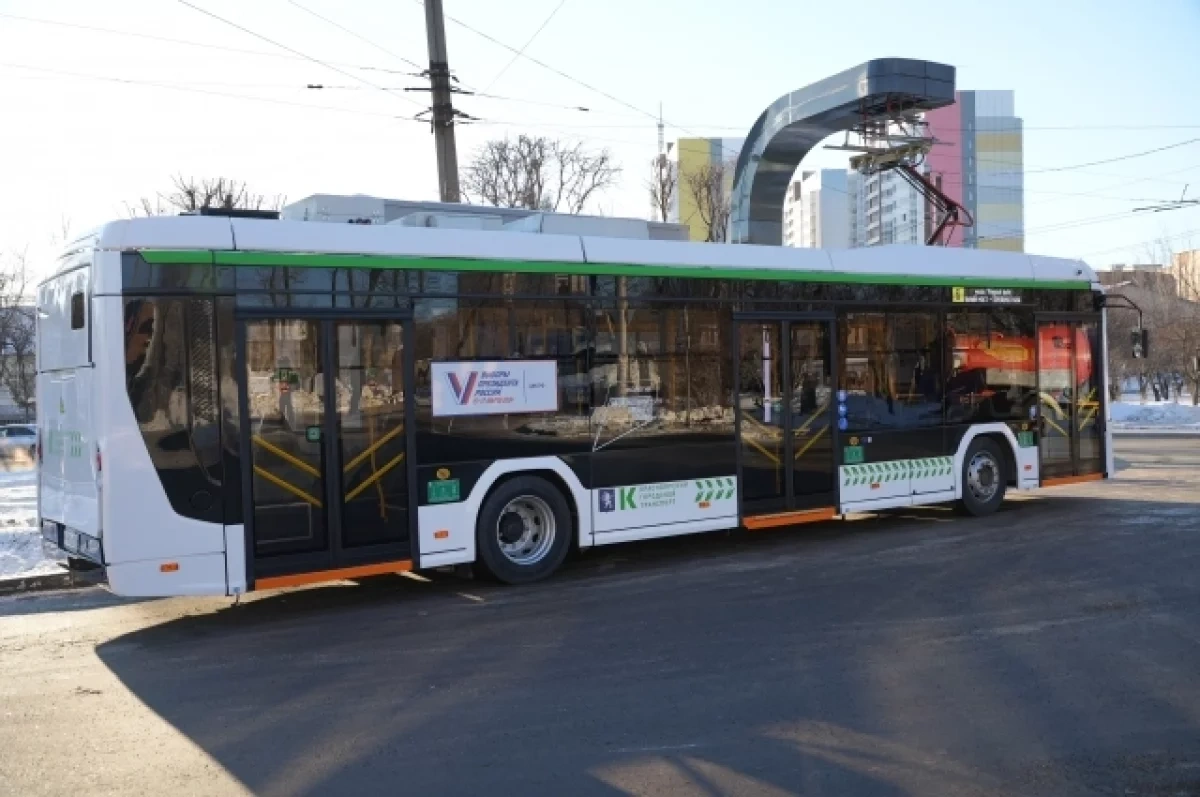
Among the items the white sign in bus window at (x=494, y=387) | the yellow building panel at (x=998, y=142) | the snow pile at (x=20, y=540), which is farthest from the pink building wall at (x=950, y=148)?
the white sign in bus window at (x=494, y=387)

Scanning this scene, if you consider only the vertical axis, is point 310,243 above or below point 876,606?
above

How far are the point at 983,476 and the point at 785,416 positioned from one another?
352 cm

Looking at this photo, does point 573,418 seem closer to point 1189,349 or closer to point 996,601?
point 996,601

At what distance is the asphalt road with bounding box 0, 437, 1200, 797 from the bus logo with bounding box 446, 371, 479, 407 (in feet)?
5.70

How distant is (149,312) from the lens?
318 inches

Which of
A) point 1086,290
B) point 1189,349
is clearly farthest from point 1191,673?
point 1189,349

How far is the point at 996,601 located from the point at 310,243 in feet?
20.5

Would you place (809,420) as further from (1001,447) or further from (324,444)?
(324,444)

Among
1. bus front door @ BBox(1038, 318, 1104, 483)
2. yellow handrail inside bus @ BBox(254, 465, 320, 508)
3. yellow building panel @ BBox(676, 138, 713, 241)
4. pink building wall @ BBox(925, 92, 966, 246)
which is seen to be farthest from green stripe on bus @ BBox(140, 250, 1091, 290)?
pink building wall @ BBox(925, 92, 966, 246)

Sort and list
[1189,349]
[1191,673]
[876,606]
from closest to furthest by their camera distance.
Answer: [1191,673], [876,606], [1189,349]

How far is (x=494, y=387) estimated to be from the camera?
9641 mm

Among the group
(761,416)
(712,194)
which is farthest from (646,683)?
(712,194)

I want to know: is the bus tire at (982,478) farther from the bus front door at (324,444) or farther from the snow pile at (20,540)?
the snow pile at (20,540)

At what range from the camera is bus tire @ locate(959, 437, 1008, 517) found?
13500mm
